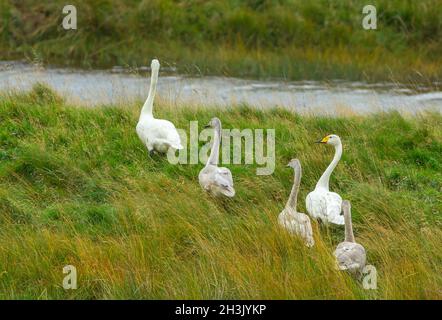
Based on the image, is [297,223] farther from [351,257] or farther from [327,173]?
[327,173]

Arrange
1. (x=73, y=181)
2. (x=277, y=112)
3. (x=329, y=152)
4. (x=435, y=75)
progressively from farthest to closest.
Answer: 1. (x=435, y=75)
2. (x=277, y=112)
3. (x=329, y=152)
4. (x=73, y=181)

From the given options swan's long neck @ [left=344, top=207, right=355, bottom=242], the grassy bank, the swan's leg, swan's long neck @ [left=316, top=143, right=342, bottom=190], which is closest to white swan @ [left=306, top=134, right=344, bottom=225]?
swan's long neck @ [left=316, top=143, right=342, bottom=190]

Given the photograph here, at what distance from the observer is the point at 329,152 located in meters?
10.2

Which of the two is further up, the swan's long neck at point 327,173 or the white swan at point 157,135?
the white swan at point 157,135

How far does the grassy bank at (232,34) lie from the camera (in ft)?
63.3

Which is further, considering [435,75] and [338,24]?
[338,24]

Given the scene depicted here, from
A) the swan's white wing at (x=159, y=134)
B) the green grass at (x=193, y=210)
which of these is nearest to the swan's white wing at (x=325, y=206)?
the green grass at (x=193, y=210)

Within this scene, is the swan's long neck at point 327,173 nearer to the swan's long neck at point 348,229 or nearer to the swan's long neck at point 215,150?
the swan's long neck at point 215,150

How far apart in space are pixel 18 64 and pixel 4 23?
1.86 meters

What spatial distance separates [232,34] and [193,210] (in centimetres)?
1221

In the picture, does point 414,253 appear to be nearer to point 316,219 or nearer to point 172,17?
point 316,219

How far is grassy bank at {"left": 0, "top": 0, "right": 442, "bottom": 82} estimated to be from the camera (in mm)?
19281

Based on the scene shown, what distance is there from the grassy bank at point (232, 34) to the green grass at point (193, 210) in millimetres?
7659
